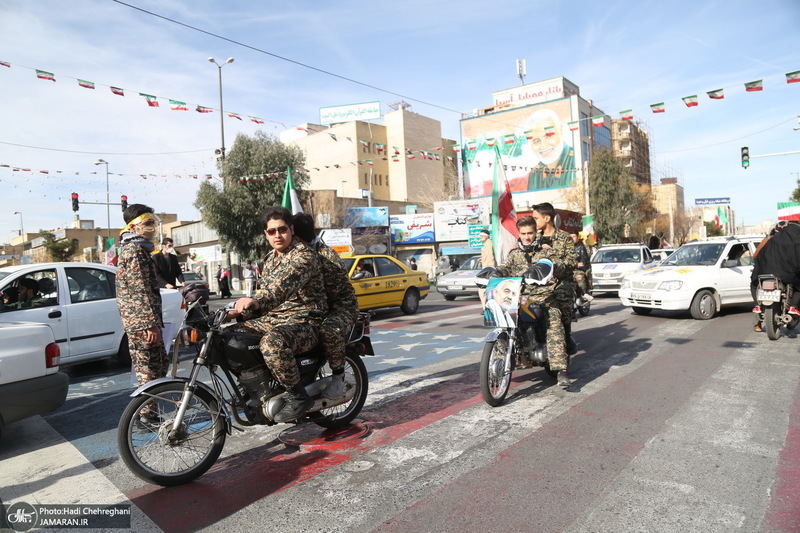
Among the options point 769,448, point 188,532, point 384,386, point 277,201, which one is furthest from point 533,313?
point 277,201

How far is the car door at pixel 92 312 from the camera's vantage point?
24.2 ft

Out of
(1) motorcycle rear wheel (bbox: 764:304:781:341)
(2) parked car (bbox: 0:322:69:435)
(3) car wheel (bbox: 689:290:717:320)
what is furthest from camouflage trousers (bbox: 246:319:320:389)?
(3) car wheel (bbox: 689:290:717:320)

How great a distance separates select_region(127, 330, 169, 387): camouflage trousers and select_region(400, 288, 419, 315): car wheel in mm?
9933

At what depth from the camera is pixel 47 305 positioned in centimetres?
708

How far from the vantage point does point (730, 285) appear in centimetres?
1116

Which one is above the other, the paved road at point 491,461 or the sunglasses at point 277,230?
the sunglasses at point 277,230

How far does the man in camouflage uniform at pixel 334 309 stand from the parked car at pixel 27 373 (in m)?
2.45

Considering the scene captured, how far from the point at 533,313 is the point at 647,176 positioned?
84.5 meters

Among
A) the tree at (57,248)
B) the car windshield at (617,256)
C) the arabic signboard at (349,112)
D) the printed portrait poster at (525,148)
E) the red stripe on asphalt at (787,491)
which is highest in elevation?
the arabic signboard at (349,112)

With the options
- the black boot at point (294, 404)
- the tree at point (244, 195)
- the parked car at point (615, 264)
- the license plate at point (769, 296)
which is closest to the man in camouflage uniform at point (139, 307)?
the black boot at point (294, 404)

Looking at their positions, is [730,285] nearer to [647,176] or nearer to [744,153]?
[744,153]

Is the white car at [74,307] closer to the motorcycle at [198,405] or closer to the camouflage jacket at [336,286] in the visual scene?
the camouflage jacket at [336,286]

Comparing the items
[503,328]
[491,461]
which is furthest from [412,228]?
[491,461]

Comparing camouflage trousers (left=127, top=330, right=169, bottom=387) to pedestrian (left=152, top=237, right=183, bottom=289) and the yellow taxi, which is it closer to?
pedestrian (left=152, top=237, right=183, bottom=289)
